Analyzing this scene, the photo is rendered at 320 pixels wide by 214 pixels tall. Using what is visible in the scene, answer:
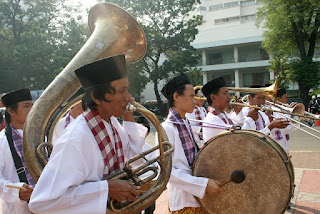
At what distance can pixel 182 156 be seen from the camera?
9.09ft

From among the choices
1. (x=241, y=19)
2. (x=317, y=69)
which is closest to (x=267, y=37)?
(x=317, y=69)

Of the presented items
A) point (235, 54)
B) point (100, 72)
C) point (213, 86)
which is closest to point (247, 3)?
point (235, 54)

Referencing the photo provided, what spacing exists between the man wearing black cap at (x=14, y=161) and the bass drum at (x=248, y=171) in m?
1.52

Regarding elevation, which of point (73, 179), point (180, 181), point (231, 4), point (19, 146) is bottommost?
point (180, 181)

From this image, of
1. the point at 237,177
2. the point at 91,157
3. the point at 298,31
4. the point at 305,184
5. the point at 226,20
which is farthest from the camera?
the point at 226,20

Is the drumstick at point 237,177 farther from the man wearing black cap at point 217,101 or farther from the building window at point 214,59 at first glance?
the building window at point 214,59

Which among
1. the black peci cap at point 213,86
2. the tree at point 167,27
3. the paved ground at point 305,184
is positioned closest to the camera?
the black peci cap at point 213,86

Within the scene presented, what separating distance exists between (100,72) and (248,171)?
5.28ft

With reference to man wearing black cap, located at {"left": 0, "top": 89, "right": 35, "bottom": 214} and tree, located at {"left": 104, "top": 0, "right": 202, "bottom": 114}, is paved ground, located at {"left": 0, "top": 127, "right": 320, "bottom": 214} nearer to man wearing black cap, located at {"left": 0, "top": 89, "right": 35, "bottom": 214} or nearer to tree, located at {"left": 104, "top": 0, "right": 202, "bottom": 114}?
man wearing black cap, located at {"left": 0, "top": 89, "right": 35, "bottom": 214}

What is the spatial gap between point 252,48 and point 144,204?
4165 cm

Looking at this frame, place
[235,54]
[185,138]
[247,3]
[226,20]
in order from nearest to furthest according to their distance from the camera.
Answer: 1. [185,138]
2. [235,54]
3. [247,3]
4. [226,20]

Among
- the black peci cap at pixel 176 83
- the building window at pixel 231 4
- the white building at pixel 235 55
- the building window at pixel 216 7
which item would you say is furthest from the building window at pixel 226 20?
the black peci cap at pixel 176 83

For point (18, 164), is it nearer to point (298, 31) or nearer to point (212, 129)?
point (212, 129)

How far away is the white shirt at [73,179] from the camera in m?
1.49
